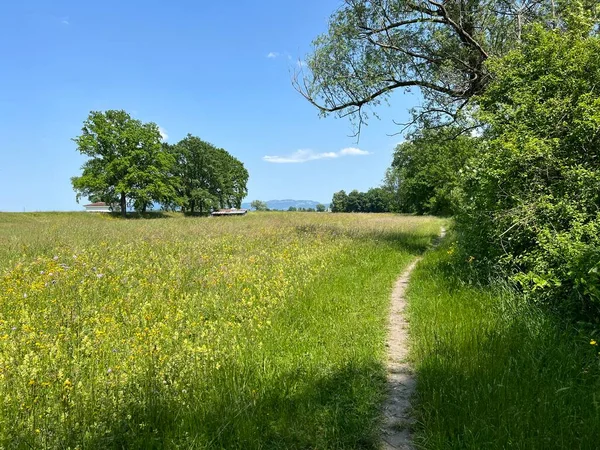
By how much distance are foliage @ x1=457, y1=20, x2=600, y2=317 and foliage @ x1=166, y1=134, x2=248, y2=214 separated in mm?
69633

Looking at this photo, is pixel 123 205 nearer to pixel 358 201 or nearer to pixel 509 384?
pixel 509 384

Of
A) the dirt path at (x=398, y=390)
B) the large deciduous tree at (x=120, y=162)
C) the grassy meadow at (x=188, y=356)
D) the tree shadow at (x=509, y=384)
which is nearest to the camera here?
the tree shadow at (x=509, y=384)

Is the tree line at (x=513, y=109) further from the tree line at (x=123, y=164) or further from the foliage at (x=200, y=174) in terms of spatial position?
the foliage at (x=200, y=174)

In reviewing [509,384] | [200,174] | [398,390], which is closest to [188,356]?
[398,390]

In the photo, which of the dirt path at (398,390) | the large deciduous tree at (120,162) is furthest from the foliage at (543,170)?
the large deciduous tree at (120,162)

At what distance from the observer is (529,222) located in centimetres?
659

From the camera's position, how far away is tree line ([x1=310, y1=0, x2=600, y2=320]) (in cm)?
580

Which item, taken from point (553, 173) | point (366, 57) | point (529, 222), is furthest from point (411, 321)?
point (366, 57)

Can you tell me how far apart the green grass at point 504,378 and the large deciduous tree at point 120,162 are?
54365 mm

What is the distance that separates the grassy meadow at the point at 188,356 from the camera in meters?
3.11

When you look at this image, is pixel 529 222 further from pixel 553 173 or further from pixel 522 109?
pixel 522 109

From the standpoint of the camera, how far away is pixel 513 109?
832 centimetres

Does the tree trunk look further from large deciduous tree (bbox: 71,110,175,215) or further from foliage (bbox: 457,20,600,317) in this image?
foliage (bbox: 457,20,600,317)

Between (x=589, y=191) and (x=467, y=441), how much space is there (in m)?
5.48
